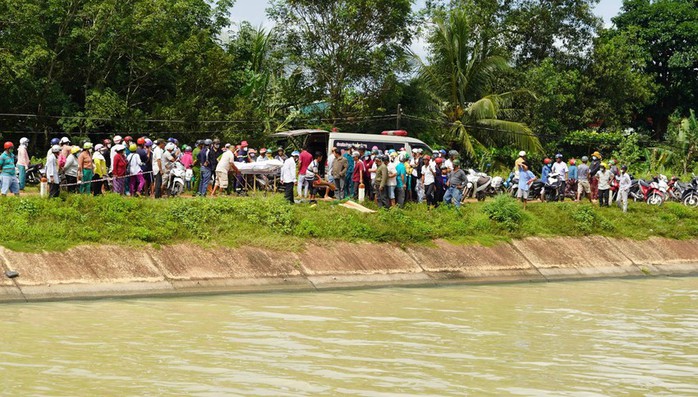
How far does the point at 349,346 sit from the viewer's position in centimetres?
1589

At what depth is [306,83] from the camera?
135ft

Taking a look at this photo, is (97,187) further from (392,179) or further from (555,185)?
(555,185)

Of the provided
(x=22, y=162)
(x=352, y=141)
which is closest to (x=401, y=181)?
(x=352, y=141)

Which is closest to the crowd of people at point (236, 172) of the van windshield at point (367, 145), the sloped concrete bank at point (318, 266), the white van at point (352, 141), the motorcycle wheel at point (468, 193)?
the van windshield at point (367, 145)

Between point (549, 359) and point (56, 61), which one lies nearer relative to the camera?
point (549, 359)

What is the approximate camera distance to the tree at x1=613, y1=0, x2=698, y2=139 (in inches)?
2190

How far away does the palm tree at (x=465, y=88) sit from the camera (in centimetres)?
4275

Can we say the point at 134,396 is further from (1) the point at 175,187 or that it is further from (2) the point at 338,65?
(2) the point at 338,65

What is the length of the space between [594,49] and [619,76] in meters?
1.85

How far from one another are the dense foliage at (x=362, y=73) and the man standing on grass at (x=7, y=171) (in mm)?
8145

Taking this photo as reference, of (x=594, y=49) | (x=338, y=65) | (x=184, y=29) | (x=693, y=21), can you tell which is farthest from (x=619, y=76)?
(x=184, y=29)

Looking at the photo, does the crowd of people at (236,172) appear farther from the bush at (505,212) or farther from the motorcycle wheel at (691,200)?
the motorcycle wheel at (691,200)

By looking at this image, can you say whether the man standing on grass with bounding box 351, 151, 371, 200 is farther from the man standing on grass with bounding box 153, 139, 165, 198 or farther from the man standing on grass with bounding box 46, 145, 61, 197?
the man standing on grass with bounding box 46, 145, 61, 197

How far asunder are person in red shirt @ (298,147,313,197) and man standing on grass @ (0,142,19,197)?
25.9 ft
